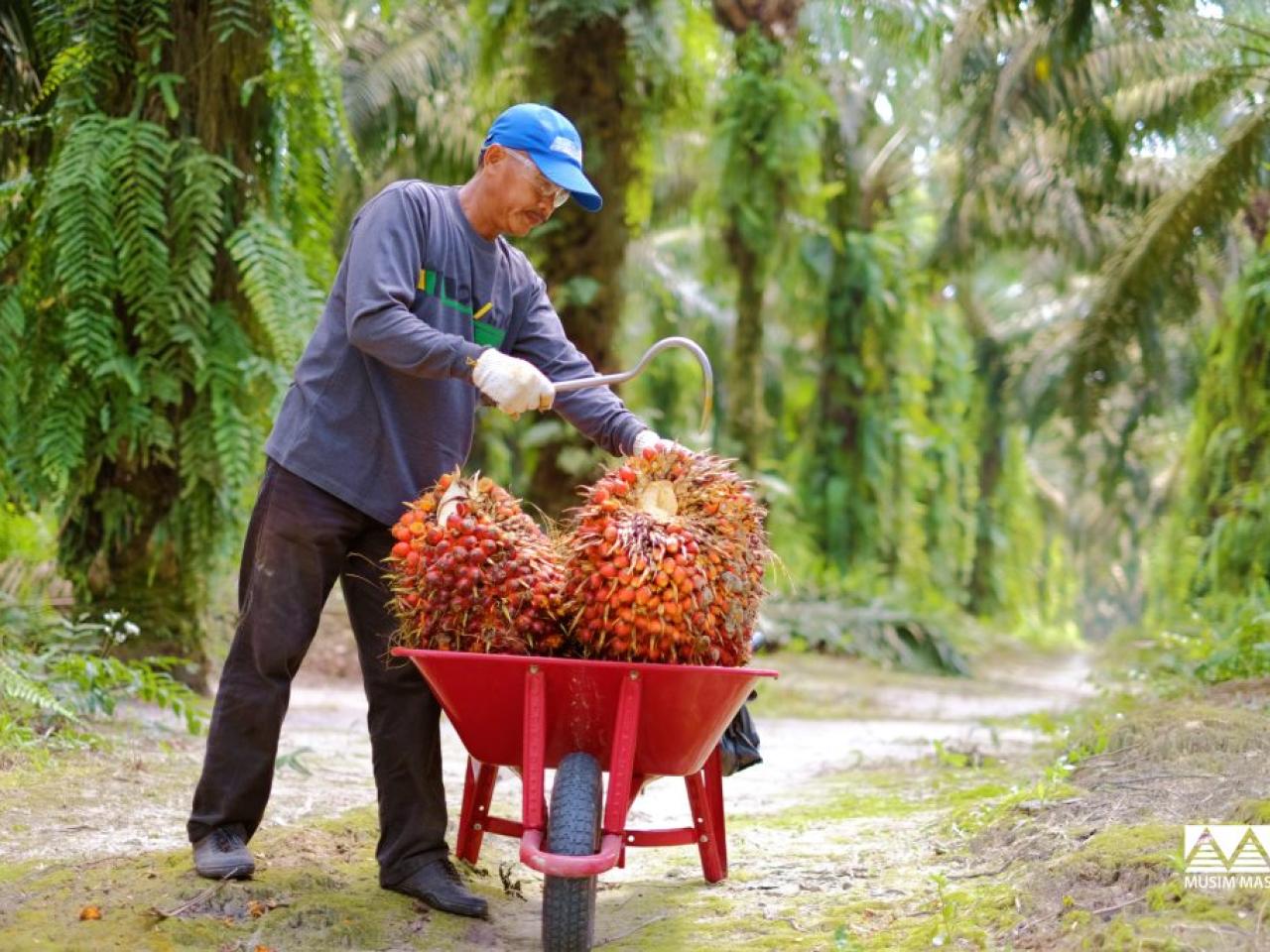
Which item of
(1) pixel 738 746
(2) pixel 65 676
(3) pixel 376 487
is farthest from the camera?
(2) pixel 65 676

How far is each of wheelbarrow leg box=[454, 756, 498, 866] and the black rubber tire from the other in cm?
63

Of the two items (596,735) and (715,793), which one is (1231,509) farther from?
(596,735)

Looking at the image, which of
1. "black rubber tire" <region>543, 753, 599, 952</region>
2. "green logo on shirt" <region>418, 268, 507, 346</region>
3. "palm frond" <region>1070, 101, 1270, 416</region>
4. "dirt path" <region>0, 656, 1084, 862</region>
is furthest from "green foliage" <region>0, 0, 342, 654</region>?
"palm frond" <region>1070, 101, 1270, 416</region>

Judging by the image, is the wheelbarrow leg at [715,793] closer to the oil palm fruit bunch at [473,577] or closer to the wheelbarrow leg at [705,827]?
the wheelbarrow leg at [705,827]

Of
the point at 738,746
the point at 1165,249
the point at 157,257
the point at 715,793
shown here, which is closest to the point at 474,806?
the point at 715,793

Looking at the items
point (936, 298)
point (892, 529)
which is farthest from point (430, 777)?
point (936, 298)

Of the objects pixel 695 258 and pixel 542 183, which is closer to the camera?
pixel 542 183

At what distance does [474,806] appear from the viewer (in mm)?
3945

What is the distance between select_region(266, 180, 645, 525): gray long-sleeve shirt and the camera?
356cm

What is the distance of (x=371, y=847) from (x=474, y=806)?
0.59 metres

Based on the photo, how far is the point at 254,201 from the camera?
6355 millimetres

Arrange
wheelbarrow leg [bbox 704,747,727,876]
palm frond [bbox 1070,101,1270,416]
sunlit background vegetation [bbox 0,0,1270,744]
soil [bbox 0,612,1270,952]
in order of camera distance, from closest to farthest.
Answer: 1. soil [bbox 0,612,1270,952]
2. wheelbarrow leg [bbox 704,747,727,876]
3. sunlit background vegetation [bbox 0,0,1270,744]
4. palm frond [bbox 1070,101,1270,416]

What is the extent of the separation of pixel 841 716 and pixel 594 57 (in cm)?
458

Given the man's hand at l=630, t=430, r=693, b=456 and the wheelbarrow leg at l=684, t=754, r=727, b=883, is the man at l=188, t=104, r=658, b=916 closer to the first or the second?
the man's hand at l=630, t=430, r=693, b=456
